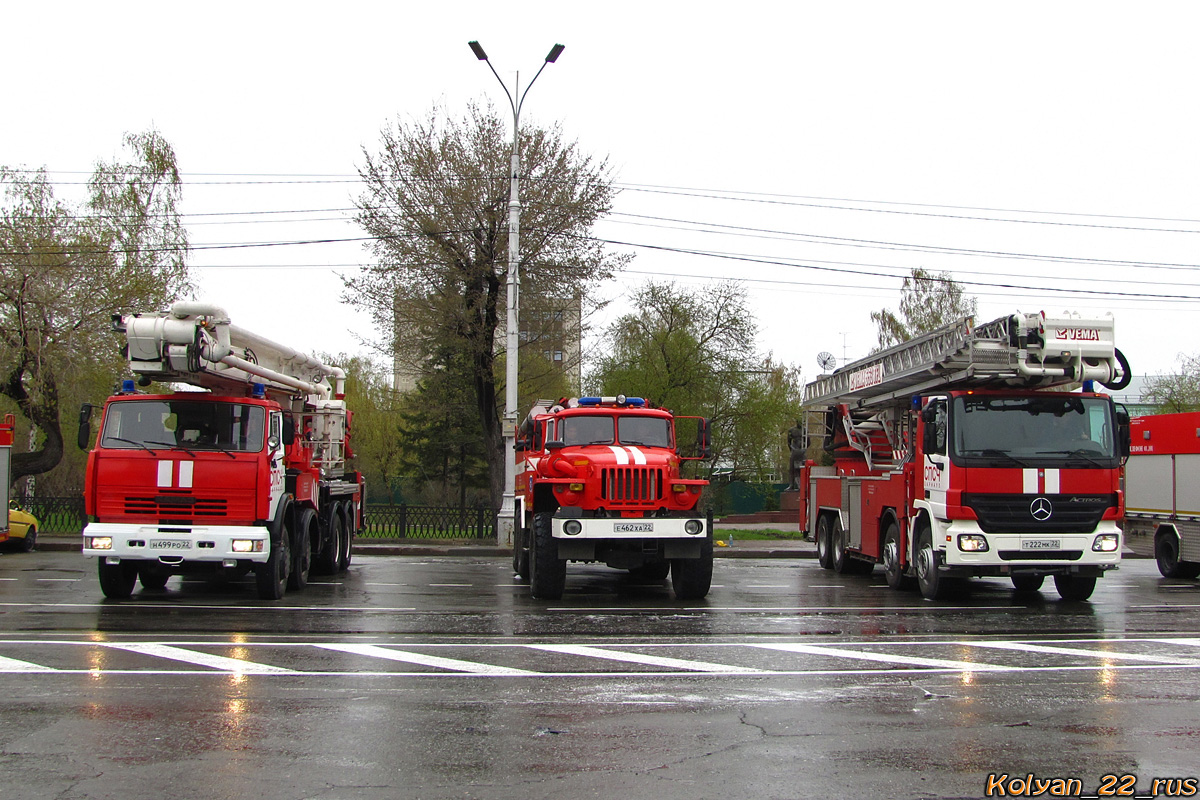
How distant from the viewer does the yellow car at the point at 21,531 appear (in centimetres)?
2364

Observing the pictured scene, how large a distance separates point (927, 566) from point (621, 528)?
4487 millimetres

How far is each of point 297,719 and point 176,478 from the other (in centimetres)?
700

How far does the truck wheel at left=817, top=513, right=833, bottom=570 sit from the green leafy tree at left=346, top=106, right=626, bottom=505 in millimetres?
10474

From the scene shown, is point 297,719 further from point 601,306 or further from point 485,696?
point 601,306

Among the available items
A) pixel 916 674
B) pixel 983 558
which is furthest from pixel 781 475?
pixel 916 674

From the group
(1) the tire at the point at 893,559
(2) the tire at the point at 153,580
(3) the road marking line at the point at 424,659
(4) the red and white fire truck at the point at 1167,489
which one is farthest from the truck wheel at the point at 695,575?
(4) the red and white fire truck at the point at 1167,489

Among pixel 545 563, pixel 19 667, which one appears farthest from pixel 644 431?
pixel 19 667

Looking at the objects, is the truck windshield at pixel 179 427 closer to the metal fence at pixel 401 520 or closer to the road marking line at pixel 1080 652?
the road marking line at pixel 1080 652

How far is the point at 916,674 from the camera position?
8945 mm

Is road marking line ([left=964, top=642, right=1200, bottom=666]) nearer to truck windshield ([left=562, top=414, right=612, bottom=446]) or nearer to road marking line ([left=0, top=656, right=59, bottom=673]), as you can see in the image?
truck windshield ([left=562, top=414, right=612, bottom=446])

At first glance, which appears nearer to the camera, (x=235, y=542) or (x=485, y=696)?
(x=485, y=696)

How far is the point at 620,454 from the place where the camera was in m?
14.5

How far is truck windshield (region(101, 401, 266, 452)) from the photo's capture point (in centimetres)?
1336

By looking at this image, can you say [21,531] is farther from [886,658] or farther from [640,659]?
[886,658]
